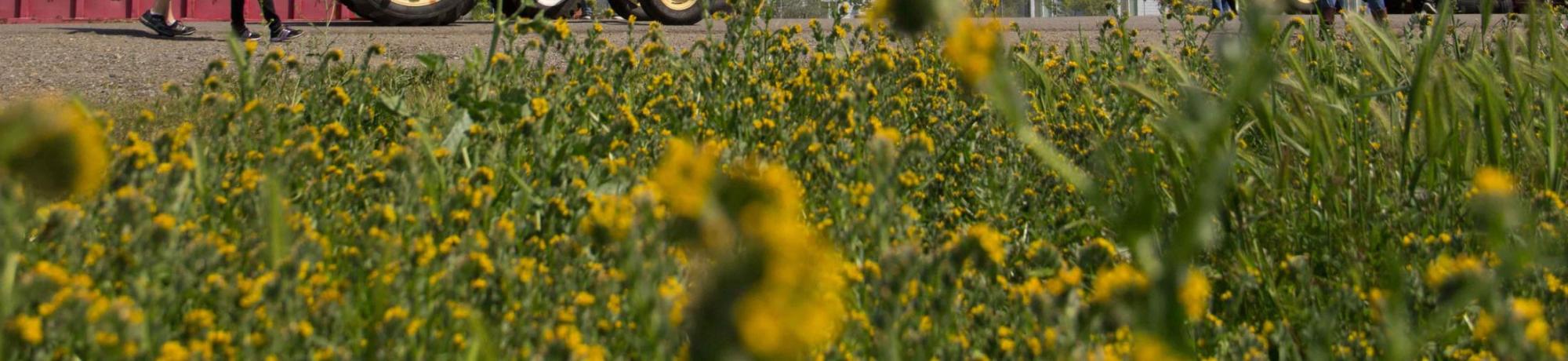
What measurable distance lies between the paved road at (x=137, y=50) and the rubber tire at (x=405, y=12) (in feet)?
0.69

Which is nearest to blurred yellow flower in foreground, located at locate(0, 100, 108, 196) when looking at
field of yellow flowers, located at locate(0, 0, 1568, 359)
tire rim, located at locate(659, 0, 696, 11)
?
field of yellow flowers, located at locate(0, 0, 1568, 359)

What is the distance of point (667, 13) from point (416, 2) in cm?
198

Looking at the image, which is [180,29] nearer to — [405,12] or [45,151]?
[405,12]

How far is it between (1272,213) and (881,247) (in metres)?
0.99

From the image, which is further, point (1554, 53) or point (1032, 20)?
point (1032, 20)

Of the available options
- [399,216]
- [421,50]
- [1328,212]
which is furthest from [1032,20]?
[399,216]

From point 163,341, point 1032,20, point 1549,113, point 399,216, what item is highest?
point 1032,20

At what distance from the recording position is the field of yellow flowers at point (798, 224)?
433 mm

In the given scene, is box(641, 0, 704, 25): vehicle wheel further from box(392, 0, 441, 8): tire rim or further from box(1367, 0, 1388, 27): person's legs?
box(1367, 0, 1388, 27): person's legs

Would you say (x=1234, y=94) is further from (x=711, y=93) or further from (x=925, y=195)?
(x=711, y=93)

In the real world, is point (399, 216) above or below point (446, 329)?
above

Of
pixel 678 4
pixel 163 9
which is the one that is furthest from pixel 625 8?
pixel 163 9

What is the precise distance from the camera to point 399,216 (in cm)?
162

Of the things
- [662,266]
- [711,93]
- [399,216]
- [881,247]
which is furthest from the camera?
[711,93]
